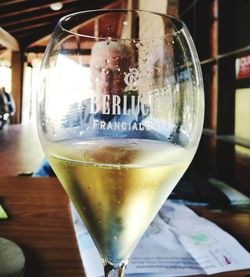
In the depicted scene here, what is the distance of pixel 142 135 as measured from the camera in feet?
1.15

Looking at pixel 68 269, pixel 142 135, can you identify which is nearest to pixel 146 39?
pixel 142 135

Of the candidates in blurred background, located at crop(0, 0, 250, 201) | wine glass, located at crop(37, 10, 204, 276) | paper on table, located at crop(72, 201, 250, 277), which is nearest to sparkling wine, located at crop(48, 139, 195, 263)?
wine glass, located at crop(37, 10, 204, 276)

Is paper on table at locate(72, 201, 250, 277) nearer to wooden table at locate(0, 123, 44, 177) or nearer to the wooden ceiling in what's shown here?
wooden table at locate(0, 123, 44, 177)

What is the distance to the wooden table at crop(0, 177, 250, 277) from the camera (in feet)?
1.46

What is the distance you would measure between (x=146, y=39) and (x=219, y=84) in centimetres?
177

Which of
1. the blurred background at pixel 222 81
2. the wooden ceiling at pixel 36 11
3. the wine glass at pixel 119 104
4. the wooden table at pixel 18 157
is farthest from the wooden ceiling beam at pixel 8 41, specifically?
the wine glass at pixel 119 104

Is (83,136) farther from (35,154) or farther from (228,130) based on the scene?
(35,154)

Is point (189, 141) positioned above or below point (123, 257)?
above

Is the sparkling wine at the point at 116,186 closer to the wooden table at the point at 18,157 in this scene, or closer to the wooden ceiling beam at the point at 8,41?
the wooden table at the point at 18,157

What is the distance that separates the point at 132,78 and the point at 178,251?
0.29 meters

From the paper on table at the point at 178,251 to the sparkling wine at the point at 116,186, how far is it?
14cm

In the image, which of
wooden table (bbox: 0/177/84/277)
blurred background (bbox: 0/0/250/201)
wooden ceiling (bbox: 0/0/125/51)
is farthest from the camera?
wooden ceiling (bbox: 0/0/125/51)

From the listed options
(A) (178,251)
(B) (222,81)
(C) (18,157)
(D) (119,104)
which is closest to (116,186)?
(D) (119,104)

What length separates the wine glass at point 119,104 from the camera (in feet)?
0.98
